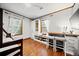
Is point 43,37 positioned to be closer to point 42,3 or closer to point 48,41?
point 48,41

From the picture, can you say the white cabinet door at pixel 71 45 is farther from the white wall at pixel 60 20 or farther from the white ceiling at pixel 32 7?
the white ceiling at pixel 32 7

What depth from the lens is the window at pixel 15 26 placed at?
1.23 m

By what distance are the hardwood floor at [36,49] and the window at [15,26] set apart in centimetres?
20

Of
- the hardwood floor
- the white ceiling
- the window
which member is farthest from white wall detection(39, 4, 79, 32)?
the window

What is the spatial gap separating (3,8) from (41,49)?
847mm

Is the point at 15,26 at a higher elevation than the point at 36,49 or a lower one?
higher

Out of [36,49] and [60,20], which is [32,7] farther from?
[36,49]

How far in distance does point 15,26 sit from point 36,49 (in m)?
0.50

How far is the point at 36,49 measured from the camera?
4.28ft

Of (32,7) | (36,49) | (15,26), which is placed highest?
(32,7)

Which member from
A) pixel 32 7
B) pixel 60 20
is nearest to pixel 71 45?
pixel 60 20

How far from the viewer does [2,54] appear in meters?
1.24

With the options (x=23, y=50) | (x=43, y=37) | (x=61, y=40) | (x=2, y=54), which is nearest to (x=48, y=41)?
(x=43, y=37)

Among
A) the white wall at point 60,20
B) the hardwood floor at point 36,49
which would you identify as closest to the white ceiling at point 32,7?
the white wall at point 60,20
